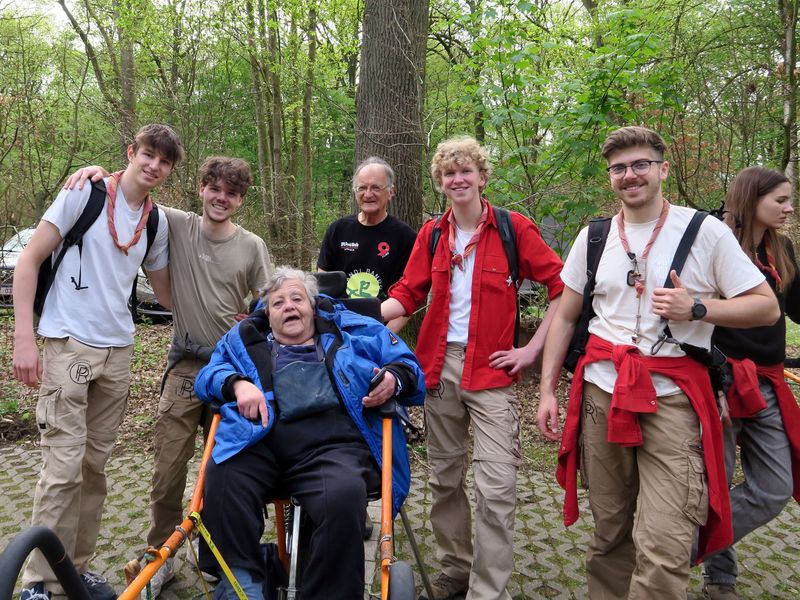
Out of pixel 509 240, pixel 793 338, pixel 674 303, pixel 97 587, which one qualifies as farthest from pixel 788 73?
pixel 97 587

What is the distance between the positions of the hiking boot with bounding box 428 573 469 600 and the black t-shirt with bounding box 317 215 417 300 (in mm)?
1700

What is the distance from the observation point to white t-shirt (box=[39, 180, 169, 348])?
9.20 feet

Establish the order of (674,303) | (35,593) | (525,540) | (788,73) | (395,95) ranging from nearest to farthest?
(674,303)
(35,593)
(525,540)
(395,95)
(788,73)

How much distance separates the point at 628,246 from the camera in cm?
252

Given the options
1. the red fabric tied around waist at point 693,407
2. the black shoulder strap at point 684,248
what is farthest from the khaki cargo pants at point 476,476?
the black shoulder strap at point 684,248

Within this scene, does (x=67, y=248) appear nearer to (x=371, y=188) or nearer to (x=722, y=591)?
(x=371, y=188)

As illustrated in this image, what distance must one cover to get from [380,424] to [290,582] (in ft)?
2.61

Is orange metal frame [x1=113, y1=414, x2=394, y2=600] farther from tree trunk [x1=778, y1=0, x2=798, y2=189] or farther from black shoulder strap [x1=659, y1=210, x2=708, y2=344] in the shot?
tree trunk [x1=778, y1=0, x2=798, y2=189]

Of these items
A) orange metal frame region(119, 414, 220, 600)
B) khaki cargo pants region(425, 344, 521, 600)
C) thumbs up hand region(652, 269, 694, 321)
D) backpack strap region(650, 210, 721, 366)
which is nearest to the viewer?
orange metal frame region(119, 414, 220, 600)

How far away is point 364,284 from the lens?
3.71m

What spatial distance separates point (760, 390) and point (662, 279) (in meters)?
1.06

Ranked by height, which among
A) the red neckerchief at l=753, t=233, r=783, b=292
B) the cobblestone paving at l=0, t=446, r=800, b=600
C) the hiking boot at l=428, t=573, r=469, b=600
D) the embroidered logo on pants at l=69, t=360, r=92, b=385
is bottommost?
the cobblestone paving at l=0, t=446, r=800, b=600

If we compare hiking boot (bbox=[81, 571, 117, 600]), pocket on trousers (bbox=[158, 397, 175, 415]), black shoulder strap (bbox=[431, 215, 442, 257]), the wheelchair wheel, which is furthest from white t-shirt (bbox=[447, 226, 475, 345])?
hiking boot (bbox=[81, 571, 117, 600])

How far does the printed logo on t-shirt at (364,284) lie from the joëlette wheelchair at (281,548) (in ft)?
1.33
